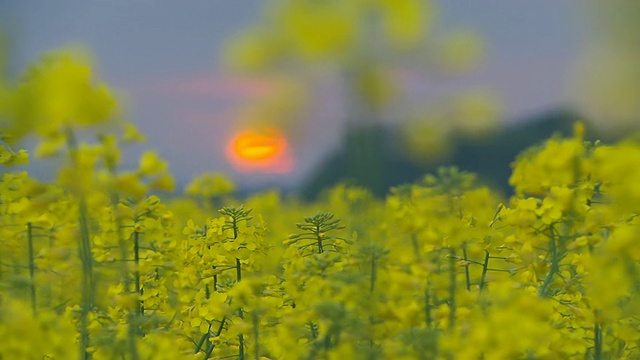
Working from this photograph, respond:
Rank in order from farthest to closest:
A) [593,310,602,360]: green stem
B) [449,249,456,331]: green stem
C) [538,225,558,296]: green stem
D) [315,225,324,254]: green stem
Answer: [315,225,324,254]: green stem
[593,310,602,360]: green stem
[538,225,558,296]: green stem
[449,249,456,331]: green stem

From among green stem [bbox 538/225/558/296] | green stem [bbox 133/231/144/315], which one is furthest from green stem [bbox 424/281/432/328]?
green stem [bbox 133/231/144/315]

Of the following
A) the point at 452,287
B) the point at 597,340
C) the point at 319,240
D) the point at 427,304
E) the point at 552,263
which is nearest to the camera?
the point at 452,287

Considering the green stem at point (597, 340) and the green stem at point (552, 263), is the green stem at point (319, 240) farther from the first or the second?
the green stem at point (597, 340)

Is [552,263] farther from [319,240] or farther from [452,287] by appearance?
[319,240]

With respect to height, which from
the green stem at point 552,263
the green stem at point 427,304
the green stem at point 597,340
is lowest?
the green stem at point 597,340

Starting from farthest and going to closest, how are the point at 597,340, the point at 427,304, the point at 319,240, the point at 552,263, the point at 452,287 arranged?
the point at 319,240 → the point at 597,340 → the point at 552,263 → the point at 427,304 → the point at 452,287

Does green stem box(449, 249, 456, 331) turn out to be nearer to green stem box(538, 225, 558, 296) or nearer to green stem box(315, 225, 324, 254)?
green stem box(538, 225, 558, 296)

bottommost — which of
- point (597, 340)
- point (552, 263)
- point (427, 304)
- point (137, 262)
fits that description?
point (597, 340)

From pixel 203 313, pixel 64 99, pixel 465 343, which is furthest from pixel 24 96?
pixel 465 343

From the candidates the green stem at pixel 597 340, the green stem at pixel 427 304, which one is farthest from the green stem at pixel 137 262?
the green stem at pixel 597 340

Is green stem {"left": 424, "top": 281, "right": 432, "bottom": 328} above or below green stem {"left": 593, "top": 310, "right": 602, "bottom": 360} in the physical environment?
above

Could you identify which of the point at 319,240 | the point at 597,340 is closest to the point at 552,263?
the point at 597,340

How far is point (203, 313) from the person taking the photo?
372cm

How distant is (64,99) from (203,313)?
3.93 ft
